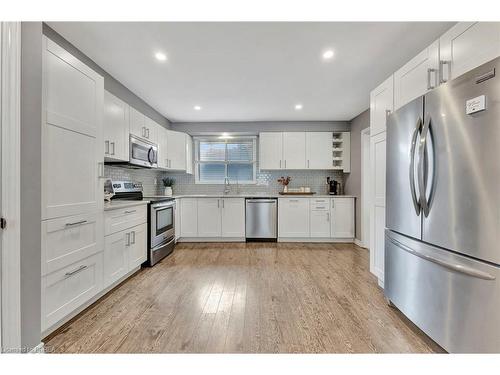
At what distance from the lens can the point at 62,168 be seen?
170cm

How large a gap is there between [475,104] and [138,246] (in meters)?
3.18

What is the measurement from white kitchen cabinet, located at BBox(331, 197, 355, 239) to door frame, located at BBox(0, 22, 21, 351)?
4.27 meters

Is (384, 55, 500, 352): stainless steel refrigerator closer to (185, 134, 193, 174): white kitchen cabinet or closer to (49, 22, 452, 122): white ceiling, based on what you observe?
(49, 22, 452, 122): white ceiling

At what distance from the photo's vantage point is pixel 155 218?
327 centimetres

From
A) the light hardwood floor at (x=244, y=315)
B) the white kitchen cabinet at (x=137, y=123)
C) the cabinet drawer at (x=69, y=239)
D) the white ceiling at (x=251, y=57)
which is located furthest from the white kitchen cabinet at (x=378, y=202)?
the white kitchen cabinet at (x=137, y=123)

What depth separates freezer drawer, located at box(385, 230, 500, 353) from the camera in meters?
1.18

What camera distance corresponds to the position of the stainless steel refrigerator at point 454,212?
3.88 feet

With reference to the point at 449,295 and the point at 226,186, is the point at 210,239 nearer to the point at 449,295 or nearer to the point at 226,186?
the point at 226,186

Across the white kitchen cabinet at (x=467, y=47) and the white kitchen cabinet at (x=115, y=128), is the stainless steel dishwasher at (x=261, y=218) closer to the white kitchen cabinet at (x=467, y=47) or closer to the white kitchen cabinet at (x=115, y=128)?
the white kitchen cabinet at (x=115, y=128)

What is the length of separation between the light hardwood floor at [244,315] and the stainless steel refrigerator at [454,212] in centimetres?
37

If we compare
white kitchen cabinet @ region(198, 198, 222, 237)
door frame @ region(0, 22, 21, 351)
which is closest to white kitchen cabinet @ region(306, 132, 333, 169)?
white kitchen cabinet @ region(198, 198, 222, 237)

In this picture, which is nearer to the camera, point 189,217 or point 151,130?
point 151,130

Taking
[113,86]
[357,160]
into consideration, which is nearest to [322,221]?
[357,160]
